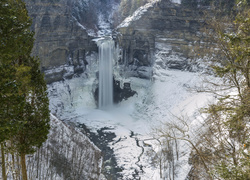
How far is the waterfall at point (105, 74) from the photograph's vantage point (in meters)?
37.5

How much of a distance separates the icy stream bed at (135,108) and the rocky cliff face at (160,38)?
1.85m

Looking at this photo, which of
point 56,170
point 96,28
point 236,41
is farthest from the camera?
point 96,28

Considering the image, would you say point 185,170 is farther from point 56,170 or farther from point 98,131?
point 98,131

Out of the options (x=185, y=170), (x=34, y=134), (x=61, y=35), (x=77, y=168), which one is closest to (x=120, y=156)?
(x=77, y=168)

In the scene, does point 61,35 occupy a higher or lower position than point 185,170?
higher

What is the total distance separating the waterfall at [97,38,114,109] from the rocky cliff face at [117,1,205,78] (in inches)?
83.5

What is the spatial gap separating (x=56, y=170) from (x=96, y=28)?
43.2 metres

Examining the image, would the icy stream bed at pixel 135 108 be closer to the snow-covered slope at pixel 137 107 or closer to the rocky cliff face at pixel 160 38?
the snow-covered slope at pixel 137 107

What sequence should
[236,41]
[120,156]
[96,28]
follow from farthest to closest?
[96,28]
[120,156]
[236,41]

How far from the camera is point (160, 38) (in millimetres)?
35844

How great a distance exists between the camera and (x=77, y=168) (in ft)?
60.5

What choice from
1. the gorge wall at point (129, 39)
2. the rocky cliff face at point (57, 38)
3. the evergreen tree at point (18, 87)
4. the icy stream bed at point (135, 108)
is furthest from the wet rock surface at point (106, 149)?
the evergreen tree at point (18, 87)

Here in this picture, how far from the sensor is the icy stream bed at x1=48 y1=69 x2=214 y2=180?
2669 centimetres

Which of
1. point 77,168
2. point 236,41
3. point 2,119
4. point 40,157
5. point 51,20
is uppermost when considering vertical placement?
point 51,20
